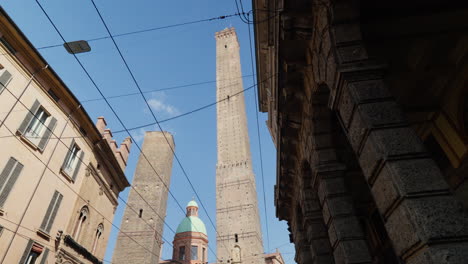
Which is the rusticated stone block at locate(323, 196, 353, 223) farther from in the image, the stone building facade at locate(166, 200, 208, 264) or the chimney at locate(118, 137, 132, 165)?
the stone building facade at locate(166, 200, 208, 264)

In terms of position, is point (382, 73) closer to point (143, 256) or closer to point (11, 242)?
point (11, 242)

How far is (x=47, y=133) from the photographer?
1191cm

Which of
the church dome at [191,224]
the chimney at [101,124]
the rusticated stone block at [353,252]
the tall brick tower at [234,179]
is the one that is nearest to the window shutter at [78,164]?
the chimney at [101,124]

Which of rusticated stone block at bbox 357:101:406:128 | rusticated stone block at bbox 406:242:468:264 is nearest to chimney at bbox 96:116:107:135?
rusticated stone block at bbox 357:101:406:128

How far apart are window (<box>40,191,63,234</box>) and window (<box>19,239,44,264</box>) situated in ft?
2.06

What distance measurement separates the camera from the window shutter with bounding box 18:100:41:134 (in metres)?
10.4

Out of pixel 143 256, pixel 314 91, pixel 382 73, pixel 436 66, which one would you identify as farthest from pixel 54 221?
pixel 143 256

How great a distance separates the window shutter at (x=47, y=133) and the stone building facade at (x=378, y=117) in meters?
9.97

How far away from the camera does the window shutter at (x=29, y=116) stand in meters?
10.4

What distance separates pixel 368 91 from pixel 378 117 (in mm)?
426

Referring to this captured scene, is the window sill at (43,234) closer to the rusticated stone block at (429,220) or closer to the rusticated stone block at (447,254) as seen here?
the rusticated stone block at (429,220)

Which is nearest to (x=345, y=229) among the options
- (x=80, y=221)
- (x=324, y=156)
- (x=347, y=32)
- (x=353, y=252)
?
(x=353, y=252)

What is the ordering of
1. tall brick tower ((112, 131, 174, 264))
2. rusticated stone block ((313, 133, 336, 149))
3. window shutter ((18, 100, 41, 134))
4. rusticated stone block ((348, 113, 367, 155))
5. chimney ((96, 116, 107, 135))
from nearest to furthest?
rusticated stone block ((348, 113, 367, 155))
rusticated stone block ((313, 133, 336, 149))
window shutter ((18, 100, 41, 134))
chimney ((96, 116, 107, 135))
tall brick tower ((112, 131, 174, 264))

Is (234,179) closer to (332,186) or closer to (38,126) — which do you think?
(38,126)
